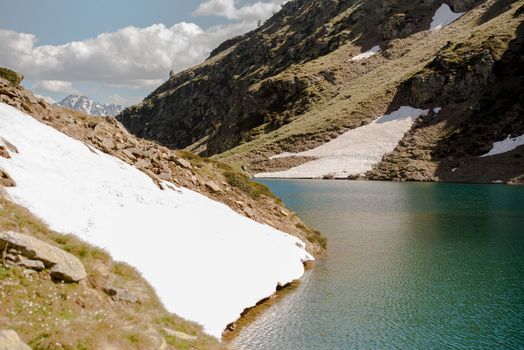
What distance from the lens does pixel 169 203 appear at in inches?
1089

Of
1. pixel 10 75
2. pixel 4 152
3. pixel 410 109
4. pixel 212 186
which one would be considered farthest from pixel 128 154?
pixel 410 109

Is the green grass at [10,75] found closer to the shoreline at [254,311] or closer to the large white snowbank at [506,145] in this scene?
the shoreline at [254,311]

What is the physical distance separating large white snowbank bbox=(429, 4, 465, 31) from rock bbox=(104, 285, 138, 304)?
198929mm

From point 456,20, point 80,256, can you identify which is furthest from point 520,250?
point 456,20

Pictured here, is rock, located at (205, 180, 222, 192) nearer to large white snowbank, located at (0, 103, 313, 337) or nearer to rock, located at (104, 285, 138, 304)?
large white snowbank, located at (0, 103, 313, 337)

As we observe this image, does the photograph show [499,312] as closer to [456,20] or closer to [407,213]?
[407,213]

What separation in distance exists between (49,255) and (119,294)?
283cm

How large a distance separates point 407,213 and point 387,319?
38.8 m

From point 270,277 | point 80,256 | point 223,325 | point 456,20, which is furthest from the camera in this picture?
point 456,20

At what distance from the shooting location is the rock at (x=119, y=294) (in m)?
15.9

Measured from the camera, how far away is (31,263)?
14.1m

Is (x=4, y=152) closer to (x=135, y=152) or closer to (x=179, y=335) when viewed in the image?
(x=179, y=335)

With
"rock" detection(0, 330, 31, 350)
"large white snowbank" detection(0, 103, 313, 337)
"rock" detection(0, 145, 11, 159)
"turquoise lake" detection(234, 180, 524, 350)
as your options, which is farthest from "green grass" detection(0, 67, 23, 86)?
"rock" detection(0, 330, 31, 350)

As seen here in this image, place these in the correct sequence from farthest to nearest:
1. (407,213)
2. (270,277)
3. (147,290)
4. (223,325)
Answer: (407,213) → (270,277) → (223,325) → (147,290)
